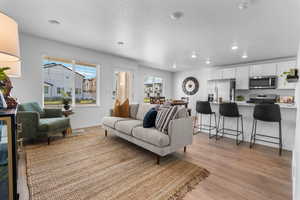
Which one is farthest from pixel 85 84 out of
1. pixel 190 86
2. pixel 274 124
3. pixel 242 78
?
pixel 242 78

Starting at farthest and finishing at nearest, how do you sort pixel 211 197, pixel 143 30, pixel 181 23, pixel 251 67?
1. pixel 251 67
2. pixel 143 30
3. pixel 181 23
4. pixel 211 197

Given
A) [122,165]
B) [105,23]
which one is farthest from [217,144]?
[105,23]

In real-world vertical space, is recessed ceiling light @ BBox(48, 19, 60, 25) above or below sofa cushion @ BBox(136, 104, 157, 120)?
above

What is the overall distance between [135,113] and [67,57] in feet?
8.37

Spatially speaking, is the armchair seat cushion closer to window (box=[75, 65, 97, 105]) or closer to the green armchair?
the green armchair

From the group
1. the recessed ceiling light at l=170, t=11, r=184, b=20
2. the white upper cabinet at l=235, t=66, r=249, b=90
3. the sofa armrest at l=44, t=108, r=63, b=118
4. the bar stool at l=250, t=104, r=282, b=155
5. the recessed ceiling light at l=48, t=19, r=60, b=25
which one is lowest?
the sofa armrest at l=44, t=108, r=63, b=118

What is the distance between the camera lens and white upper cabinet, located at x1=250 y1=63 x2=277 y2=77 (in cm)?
459

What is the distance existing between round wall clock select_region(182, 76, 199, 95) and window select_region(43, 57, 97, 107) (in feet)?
16.3

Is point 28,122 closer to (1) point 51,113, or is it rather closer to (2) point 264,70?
(1) point 51,113

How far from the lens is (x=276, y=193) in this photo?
5.01 ft

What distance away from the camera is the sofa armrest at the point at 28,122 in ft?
8.12

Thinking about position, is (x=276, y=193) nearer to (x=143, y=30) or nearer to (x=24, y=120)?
(x=143, y=30)

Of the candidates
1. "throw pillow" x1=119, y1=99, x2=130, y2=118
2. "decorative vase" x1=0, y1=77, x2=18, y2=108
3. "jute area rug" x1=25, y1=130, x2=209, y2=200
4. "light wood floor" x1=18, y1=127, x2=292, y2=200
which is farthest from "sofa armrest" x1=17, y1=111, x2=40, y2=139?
"throw pillow" x1=119, y1=99, x2=130, y2=118

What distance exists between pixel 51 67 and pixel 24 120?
1.81 m
